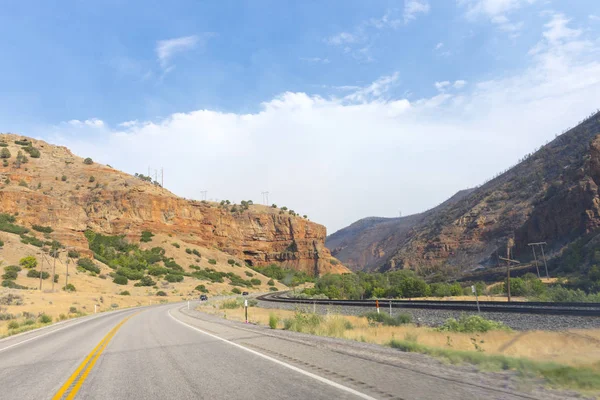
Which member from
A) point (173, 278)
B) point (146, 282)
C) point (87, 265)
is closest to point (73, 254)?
point (87, 265)

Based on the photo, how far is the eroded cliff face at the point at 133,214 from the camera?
8212 centimetres

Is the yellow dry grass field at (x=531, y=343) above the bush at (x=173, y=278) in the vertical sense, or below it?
below

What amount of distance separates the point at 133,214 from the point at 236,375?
95.9 meters

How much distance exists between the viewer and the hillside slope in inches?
2496

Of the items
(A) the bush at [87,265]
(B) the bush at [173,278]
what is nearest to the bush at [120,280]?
(A) the bush at [87,265]

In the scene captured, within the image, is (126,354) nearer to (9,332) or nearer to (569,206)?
(9,332)

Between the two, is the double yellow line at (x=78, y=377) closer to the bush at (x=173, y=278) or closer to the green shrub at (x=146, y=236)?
the bush at (x=173, y=278)

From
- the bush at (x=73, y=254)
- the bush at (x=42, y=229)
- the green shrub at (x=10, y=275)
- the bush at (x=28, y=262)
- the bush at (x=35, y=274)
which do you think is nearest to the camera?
the green shrub at (x=10, y=275)

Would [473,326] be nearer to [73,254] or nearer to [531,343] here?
[531,343]

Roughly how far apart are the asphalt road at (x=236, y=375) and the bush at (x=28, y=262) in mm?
51606

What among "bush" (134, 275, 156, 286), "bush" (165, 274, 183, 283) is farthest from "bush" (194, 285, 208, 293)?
"bush" (134, 275, 156, 286)

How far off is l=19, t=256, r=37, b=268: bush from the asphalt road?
169 ft

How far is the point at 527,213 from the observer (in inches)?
3310

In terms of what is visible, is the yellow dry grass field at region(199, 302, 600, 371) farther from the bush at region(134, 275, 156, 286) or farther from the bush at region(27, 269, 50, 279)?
the bush at region(134, 275, 156, 286)
